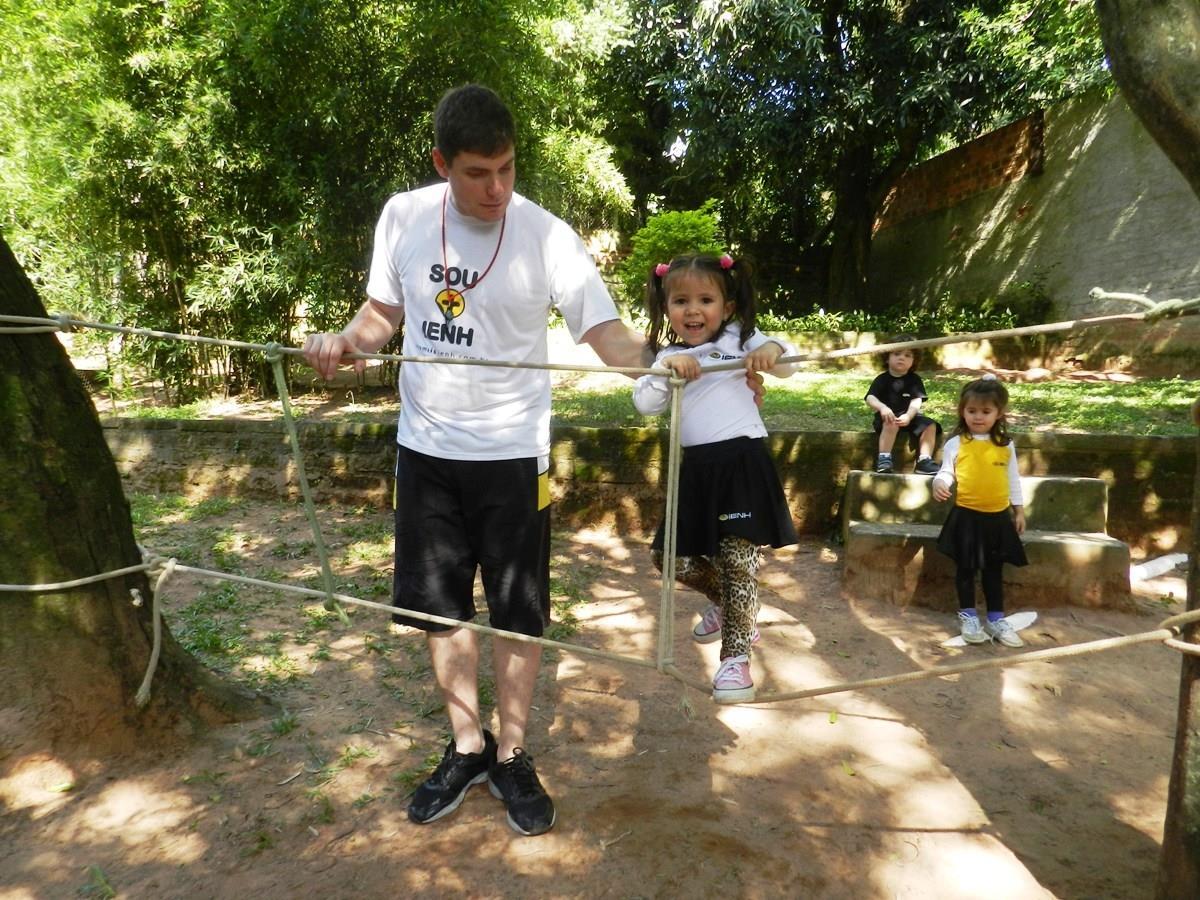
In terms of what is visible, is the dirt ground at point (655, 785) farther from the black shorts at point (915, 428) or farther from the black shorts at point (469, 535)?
the black shorts at point (915, 428)

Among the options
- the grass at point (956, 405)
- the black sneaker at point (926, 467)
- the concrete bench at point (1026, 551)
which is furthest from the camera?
the grass at point (956, 405)

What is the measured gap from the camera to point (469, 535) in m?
1.88

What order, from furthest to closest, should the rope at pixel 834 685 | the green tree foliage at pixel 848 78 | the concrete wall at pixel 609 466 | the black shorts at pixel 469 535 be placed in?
1. the green tree foliage at pixel 848 78
2. the concrete wall at pixel 609 466
3. the black shorts at pixel 469 535
4. the rope at pixel 834 685

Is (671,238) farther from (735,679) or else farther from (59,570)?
(59,570)

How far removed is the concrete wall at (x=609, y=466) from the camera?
3.69 meters

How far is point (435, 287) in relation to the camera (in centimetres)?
179

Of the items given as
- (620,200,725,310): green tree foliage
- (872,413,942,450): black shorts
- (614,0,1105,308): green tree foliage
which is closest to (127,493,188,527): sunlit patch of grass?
(872,413,942,450): black shorts

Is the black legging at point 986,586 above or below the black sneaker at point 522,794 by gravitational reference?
above

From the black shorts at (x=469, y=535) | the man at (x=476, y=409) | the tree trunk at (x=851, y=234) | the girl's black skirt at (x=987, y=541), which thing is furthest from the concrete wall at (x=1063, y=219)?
the black shorts at (x=469, y=535)

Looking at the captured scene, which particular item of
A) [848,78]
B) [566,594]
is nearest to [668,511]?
[566,594]

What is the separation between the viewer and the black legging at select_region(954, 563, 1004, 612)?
2965mm

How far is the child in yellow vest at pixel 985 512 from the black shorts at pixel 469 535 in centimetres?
187

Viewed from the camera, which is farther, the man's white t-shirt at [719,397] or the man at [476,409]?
the man's white t-shirt at [719,397]

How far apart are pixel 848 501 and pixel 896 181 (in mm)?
10010
